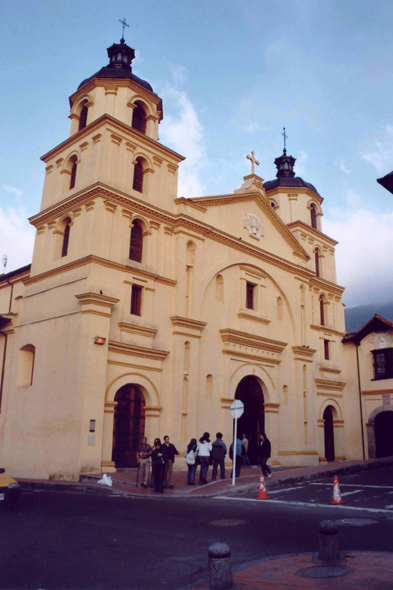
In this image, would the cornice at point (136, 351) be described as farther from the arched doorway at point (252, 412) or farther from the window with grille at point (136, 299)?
the arched doorway at point (252, 412)

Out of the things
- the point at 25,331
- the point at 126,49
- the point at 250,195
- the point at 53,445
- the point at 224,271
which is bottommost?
the point at 53,445

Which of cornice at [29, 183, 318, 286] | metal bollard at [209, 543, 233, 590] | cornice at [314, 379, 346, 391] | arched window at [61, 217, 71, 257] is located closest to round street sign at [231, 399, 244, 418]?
cornice at [29, 183, 318, 286]

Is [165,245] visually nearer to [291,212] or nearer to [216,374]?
[216,374]

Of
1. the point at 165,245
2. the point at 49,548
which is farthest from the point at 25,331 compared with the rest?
the point at 49,548

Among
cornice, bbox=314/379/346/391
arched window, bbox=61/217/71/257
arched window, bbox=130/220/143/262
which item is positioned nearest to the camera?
arched window, bbox=130/220/143/262

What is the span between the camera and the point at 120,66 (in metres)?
26.6

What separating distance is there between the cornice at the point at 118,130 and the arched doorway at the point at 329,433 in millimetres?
18102

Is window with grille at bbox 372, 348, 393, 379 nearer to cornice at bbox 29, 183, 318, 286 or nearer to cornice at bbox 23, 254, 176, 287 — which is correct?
cornice at bbox 29, 183, 318, 286

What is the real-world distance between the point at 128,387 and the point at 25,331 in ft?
18.3

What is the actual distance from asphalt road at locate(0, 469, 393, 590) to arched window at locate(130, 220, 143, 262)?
11259 millimetres

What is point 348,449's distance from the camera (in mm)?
32844

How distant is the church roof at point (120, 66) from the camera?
81.9 feet

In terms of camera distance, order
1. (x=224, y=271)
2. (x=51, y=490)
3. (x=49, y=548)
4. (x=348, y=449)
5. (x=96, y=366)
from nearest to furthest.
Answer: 1. (x=49, y=548)
2. (x=51, y=490)
3. (x=96, y=366)
4. (x=224, y=271)
5. (x=348, y=449)

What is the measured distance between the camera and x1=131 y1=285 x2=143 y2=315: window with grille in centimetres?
2224
